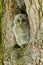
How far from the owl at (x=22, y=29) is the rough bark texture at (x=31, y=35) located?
0.04m

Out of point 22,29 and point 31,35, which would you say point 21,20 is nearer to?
point 22,29

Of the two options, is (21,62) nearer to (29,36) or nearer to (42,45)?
(29,36)

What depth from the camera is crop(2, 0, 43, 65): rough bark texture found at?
1271 mm

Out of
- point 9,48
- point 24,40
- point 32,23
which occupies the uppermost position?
point 32,23

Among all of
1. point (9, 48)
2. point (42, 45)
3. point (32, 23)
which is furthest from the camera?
point (9, 48)

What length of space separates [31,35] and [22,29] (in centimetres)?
14

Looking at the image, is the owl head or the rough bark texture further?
the owl head

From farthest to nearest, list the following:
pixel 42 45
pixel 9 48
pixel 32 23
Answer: pixel 9 48 → pixel 32 23 → pixel 42 45

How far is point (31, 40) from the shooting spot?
1.34 m

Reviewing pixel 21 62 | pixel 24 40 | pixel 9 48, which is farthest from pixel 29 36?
pixel 9 48

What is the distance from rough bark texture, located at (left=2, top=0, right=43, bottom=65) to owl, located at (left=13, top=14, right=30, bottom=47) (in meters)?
0.04

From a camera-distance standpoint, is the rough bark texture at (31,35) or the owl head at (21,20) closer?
the rough bark texture at (31,35)

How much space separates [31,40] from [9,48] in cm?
40

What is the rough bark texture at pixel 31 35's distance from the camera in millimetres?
1271
